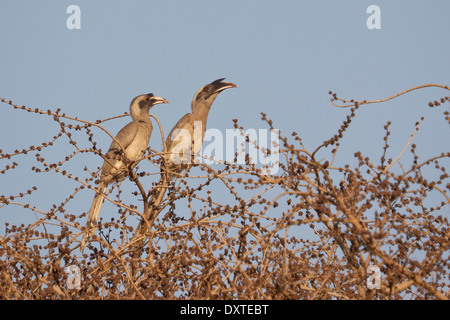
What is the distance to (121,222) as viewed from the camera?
235 inches

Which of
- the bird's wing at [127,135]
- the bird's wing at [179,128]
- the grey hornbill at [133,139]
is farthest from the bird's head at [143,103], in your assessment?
the bird's wing at [179,128]

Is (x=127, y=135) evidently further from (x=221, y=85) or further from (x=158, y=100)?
(x=221, y=85)

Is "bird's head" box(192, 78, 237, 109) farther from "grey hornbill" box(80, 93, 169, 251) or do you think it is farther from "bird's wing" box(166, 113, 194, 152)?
"grey hornbill" box(80, 93, 169, 251)

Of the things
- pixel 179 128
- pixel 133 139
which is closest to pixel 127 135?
pixel 133 139

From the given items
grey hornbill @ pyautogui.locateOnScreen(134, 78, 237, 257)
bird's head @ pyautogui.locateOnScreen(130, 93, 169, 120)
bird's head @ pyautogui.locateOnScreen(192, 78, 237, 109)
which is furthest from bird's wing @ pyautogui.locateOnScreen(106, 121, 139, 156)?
bird's head @ pyautogui.locateOnScreen(192, 78, 237, 109)

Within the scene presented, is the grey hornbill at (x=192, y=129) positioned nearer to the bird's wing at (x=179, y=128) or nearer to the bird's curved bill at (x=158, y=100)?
the bird's wing at (x=179, y=128)

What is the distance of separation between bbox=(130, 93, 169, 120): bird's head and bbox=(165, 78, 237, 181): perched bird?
0.50 metres

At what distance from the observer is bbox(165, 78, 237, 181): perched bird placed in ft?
28.7

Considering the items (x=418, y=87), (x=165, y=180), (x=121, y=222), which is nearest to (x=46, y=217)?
(x=121, y=222)

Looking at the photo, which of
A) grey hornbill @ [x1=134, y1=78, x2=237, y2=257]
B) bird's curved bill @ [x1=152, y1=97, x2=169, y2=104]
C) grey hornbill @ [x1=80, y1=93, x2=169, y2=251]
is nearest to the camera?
grey hornbill @ [x1=80, y1=93, x2=169, y2=251]

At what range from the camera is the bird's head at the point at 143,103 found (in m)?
9.83

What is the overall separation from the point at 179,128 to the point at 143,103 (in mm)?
858
